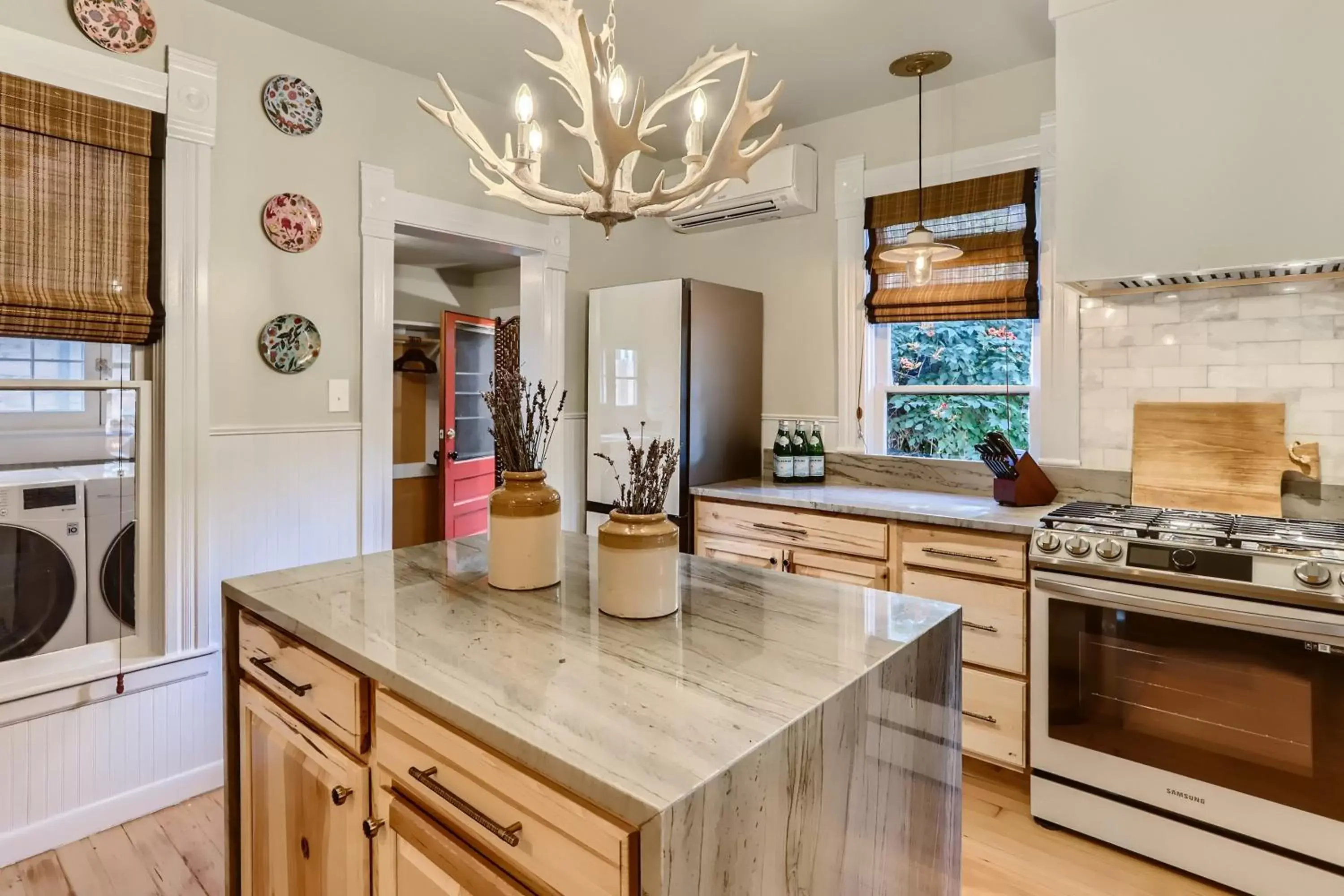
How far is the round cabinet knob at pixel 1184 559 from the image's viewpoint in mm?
1890

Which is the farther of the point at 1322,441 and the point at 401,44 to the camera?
the point at 401,44

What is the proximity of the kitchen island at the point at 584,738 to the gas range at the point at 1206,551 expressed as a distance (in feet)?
3.07

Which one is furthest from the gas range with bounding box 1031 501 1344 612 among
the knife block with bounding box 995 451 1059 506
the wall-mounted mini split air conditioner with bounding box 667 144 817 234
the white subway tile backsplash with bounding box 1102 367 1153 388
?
the wall-mounted mini split air conditioner with bounding box 667 144 817 234

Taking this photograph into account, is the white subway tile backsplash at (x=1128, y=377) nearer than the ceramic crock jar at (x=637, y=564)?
No

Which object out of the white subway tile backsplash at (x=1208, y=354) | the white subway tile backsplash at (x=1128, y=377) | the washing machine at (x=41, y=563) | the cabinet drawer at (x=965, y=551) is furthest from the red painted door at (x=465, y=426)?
the white subway tile backsplash at (x=1208, y=354)

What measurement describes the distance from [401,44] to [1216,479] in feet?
10.5

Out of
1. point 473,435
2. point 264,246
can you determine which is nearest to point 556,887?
point 264,246

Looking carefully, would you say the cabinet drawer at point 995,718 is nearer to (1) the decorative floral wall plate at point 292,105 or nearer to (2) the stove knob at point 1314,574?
(2) the stove knob at point 1314,574

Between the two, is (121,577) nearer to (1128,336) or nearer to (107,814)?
(107,814)

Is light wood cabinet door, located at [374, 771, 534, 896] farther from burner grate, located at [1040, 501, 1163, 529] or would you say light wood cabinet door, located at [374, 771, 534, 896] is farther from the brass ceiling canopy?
the brass ceiling canopy

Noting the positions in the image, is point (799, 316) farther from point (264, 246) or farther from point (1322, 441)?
point (264, 246)

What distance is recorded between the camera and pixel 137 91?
88.1 inches

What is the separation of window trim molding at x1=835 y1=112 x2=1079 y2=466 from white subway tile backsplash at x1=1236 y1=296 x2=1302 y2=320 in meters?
0.49

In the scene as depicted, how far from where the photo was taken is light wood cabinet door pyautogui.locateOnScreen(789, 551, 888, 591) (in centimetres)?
260
